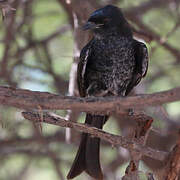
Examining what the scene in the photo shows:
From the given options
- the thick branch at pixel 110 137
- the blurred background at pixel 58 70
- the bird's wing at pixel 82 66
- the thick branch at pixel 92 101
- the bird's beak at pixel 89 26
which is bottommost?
the blurred background at pixel 58 70

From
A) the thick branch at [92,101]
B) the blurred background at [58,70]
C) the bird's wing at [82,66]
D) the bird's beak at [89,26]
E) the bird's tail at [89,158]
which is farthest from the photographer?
the blurred background at [58,70]

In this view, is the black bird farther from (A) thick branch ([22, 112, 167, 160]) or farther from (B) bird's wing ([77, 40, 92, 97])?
(A) thick branch ([22, 112, 167, 160])

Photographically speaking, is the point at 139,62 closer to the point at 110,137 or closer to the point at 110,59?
the point at 110,59

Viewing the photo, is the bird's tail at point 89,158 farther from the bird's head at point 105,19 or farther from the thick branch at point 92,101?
the thick branch at point 92,101

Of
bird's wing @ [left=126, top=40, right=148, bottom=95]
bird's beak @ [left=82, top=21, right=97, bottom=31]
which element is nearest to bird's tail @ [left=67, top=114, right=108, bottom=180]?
bird's wing @ [left=126, top=40, right=148, bottom=95]

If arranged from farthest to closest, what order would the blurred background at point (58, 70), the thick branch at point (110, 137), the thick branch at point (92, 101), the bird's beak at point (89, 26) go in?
the blurred background at point (58, 70) < the bird's beak at point (89, 26) < the thick branch at point (110, 137) < the thick branch at point (92, 101)

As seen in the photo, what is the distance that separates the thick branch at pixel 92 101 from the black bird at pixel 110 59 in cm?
190

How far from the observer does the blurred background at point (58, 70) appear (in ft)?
18.4

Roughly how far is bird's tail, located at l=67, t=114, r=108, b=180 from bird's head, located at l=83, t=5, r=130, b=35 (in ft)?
3.16

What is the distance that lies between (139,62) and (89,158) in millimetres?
1234

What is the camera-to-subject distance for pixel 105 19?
4855 mm

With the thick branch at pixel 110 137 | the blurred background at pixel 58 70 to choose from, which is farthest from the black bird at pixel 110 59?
the thick branch at pixel 110 137

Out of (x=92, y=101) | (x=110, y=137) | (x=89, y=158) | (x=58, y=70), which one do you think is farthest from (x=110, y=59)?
(x=92, y=101)

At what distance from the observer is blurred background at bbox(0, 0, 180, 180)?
562cm
